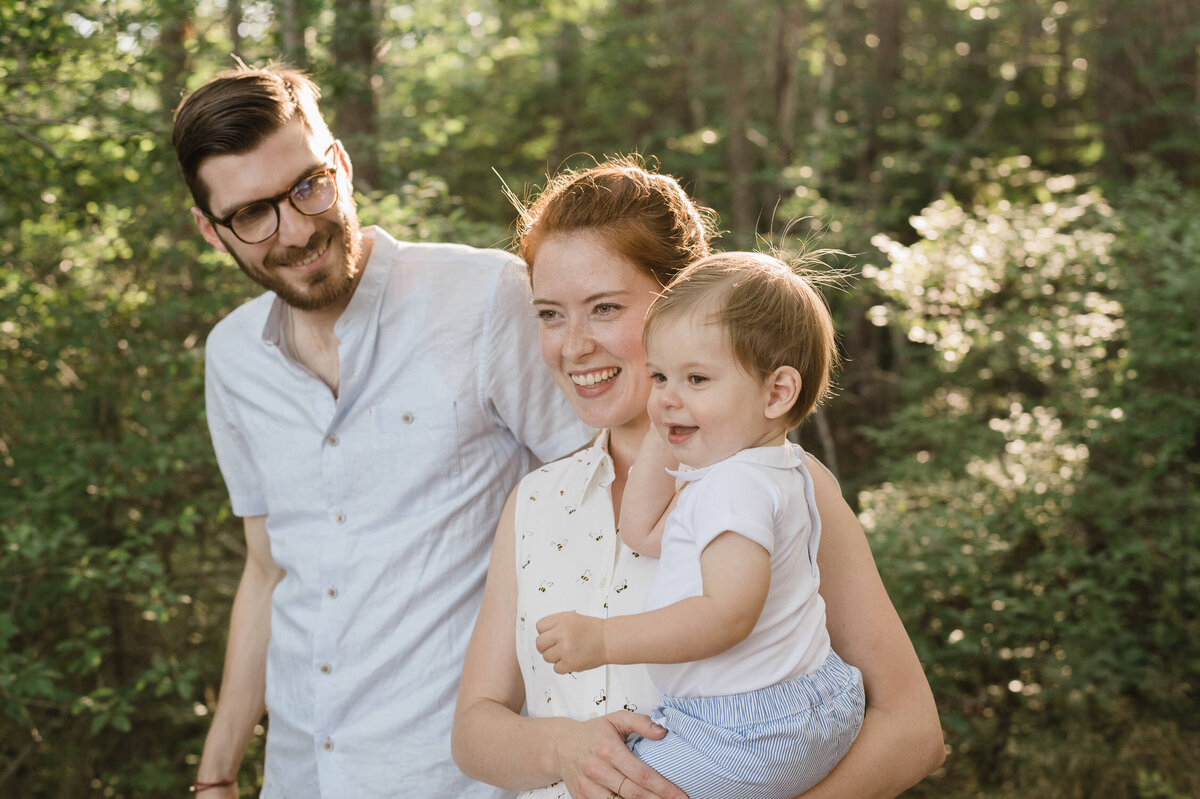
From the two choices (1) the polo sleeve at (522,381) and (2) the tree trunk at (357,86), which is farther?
(2) the tree trunk at (357,86)

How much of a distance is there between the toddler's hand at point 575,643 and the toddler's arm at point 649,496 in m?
0.24

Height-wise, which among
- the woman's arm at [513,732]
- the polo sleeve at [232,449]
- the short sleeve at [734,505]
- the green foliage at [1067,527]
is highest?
the short sleeve at [734,505]

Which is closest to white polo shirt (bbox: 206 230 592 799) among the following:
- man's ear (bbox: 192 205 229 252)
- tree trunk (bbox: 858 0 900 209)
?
man's ear (bbox: 192 205 229 252)

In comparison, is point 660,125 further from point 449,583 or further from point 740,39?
point 449,583

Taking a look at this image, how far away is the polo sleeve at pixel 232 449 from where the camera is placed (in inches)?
96.3

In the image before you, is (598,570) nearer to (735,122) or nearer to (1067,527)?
(1067,527)

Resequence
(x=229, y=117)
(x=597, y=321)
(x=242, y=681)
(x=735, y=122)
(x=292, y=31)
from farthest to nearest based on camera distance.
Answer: (x=735, y=122) < (x=292, y=31) < (x=242, y=681) < (x=229, y=117) < (x=597, y=321)

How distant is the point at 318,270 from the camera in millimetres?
2176

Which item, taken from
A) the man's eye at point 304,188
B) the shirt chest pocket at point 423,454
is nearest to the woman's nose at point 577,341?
the shirt chest pocket at point 423,454

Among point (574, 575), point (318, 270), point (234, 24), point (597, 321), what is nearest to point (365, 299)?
point (318, 270)

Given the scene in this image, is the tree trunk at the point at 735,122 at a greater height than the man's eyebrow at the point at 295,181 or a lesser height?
lesser

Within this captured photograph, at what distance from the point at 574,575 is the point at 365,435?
24.4 inches

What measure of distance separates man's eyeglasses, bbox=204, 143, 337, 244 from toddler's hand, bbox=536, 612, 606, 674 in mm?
1116

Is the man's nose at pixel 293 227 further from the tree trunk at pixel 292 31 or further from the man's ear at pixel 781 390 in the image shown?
the tree trunk at pixel 292 31
